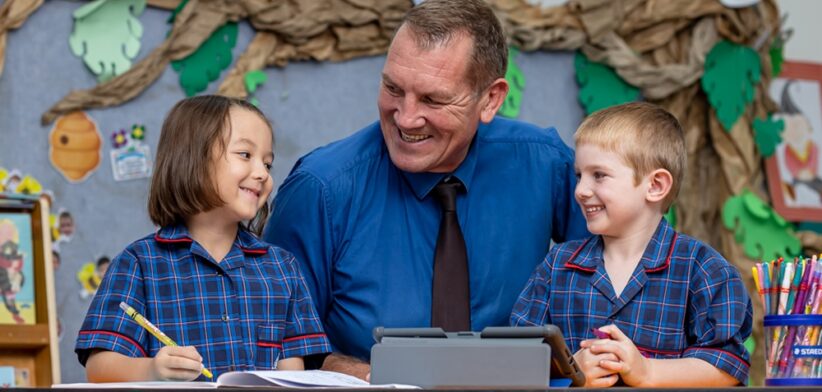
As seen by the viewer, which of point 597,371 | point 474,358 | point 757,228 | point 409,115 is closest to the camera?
point 474,358

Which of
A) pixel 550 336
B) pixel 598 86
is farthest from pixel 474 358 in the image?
pixel 598 86

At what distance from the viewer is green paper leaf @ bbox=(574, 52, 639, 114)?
4.08 metres

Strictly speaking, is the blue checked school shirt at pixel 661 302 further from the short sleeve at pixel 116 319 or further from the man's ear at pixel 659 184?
the short sleeve at pixel 116 319

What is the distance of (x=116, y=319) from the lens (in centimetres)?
206

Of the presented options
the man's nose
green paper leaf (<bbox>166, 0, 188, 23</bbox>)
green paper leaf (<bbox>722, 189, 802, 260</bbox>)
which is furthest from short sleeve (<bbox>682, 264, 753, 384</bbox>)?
green paper leaf (<bbox>722, 189, 802, 260</bbox>)

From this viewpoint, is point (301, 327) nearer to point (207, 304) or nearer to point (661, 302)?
point (207, 304)

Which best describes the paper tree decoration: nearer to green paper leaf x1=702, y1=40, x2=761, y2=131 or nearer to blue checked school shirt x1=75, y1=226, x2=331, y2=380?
green paper leaf x1=702, y1=40, x2=761, y2=131

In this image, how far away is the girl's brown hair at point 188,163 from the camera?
2172mm

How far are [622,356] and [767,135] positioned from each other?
8.45 feet

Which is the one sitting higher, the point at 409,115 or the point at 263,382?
the point at 409,115

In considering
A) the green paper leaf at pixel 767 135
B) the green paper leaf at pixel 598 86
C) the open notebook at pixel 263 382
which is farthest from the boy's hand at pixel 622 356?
the green paper leaf at pixel 767 135

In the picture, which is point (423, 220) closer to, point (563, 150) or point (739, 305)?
point (563, 150)

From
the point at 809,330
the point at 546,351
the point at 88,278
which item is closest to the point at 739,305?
the point at 809,330

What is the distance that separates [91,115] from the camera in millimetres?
3475
